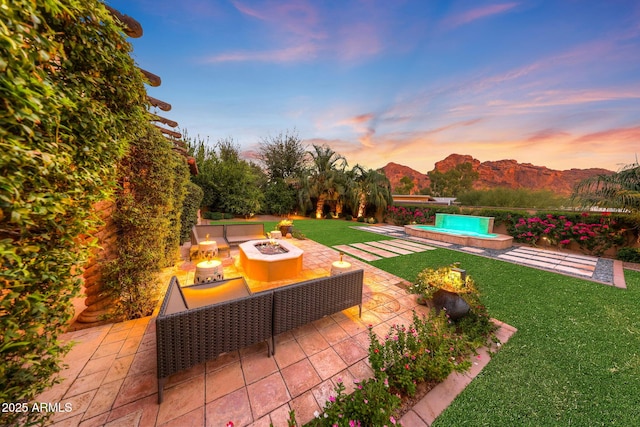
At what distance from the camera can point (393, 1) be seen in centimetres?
809

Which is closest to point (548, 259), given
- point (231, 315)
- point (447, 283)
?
point (447, 283)

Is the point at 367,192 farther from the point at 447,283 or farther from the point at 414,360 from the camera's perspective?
the point at 414,360

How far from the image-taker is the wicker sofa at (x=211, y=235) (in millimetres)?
6492

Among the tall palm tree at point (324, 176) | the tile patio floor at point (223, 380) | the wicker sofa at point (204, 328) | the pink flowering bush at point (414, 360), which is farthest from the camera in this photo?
the tall palm tree at point (324, 176)

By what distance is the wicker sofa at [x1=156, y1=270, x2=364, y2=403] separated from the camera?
192 cm

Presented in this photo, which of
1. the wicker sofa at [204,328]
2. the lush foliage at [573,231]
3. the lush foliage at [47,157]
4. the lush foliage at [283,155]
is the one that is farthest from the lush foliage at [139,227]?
the lush foliage at [283,155]

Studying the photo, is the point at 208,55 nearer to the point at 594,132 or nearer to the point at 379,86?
the point at 379,86

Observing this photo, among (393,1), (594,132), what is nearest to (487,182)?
(594,132)

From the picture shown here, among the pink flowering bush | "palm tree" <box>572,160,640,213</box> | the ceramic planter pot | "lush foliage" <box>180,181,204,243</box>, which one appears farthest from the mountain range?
the pink flowering bush

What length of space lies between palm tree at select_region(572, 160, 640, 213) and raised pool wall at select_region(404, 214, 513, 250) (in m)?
2.65

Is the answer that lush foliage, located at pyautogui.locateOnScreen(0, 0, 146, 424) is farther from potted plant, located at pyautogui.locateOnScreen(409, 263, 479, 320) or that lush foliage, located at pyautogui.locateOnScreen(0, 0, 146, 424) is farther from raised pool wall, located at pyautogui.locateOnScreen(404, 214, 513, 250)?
raised pool wall, located at pyautogui.locateOnScreen(404, 214, 513, 250)

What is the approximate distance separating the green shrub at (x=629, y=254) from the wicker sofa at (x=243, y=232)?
12447 millimetres

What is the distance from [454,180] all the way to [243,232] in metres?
42.5

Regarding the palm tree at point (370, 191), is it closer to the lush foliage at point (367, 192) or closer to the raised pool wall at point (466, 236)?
the lush foliage at point (367, 192)
